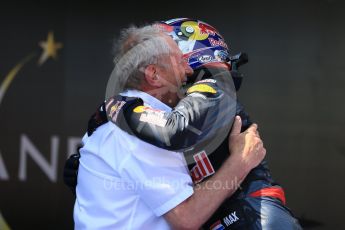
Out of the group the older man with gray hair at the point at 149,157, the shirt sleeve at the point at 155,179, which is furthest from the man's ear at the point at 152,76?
the shirt sleeve at the point at 155,179

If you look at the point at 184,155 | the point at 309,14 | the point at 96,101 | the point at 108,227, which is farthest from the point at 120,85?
the point at 309,14

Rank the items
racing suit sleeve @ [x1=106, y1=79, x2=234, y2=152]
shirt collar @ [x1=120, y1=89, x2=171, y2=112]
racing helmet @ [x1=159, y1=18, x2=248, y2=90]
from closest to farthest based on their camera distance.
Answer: racing suit sleeve @ [x1=106, y1=79, x2=234, y2=152] < shirt collar @ [x1=120, y1=89, x2=171, y2=112] < racing helmet @ [x1=159, y1=18, x2=248, y2=90]

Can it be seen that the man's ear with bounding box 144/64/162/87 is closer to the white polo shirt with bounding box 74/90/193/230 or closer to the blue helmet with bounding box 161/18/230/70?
the white polo shirt with bounding box 74/90/193/230

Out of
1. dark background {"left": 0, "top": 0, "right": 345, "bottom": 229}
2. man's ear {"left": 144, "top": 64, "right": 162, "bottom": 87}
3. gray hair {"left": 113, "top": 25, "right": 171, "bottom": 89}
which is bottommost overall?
dark background {"left": 0, "top": 0, "right": 345, "bottom": 229}

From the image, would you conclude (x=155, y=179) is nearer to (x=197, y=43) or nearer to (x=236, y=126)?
(x=236, y=126)

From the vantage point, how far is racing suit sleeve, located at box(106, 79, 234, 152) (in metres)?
1.01

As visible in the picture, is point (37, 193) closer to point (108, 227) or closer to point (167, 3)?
point (167, 3)

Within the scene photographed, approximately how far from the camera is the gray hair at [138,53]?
43.0 inches

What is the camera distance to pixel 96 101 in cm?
264

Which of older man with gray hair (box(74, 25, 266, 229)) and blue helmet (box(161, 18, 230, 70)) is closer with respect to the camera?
older man with gray hair (box(74, 25, 266, 229))

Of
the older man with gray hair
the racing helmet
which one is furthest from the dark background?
the older man with gray hair

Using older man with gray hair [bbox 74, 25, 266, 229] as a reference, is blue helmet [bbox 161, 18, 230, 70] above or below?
above

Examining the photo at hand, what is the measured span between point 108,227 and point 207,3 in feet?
5.85

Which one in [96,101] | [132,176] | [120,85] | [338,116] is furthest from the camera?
[96,101]
